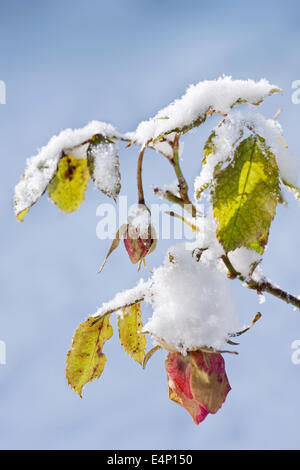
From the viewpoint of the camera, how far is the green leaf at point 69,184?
62 cm

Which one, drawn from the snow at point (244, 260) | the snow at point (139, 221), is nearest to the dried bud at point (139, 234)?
the snow at point (139, 221)

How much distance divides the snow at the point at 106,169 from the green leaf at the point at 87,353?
0.21m

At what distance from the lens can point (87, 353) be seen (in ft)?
2.07

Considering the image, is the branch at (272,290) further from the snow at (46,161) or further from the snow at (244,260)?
the snow at (46,161)

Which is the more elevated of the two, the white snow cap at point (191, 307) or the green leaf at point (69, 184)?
the green leaf at point (69, 184)

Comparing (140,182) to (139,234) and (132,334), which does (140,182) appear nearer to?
(139,234)

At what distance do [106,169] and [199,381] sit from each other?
26 cm

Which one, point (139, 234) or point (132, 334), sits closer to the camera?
point (139, 234)

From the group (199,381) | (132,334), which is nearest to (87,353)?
(132,334)

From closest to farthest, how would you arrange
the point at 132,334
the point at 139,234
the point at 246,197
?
1. the point at 246,197
2. the point at 139,234
3. the point at 132,334

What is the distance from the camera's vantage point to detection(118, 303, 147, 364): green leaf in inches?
25.2

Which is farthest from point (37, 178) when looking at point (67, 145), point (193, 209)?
point (193, 209)

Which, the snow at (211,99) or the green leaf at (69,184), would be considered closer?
the snow at (211,99)

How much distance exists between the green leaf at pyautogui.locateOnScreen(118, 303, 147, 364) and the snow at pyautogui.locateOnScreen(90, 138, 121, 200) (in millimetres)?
210
